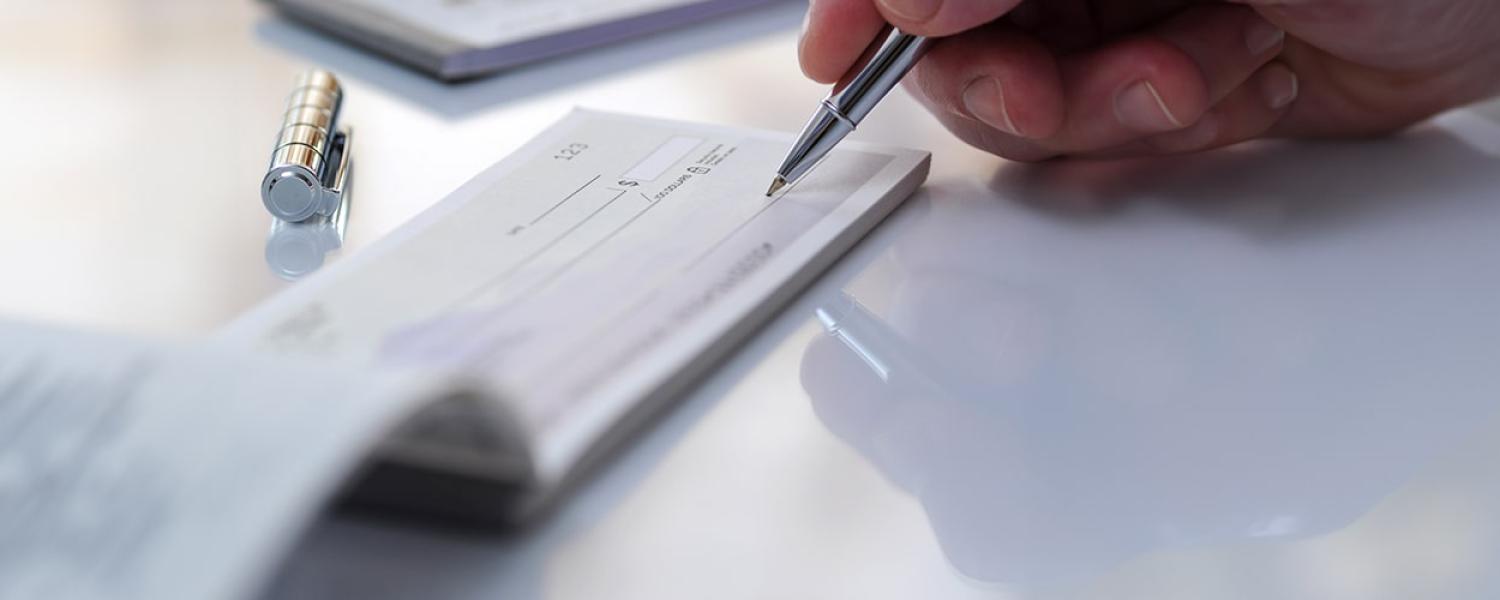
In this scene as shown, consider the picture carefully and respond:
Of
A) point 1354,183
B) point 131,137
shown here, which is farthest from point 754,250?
point 131,137

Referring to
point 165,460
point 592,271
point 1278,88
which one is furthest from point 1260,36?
point 165,460

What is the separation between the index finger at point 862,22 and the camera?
0.63m

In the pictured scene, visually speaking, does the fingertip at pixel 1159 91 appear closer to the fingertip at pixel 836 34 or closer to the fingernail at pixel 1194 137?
the fingernail at pixel 1194 137

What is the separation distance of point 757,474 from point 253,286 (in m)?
0.26

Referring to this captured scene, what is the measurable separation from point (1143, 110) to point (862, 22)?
147 mm

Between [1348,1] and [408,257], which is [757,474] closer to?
[408,257]

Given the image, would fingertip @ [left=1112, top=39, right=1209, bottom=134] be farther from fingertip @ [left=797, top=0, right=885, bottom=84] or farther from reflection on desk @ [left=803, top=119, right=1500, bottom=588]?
fingertip @ [left=797, top=0, right=885, bottom=84]

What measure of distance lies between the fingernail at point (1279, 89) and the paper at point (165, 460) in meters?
0.55

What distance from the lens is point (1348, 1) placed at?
67cm

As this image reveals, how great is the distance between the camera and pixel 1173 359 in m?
0.51

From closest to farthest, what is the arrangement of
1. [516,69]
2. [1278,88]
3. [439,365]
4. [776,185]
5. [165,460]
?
[165,460] < [439,365] < [776,185] < [1278,88] < [516,69]

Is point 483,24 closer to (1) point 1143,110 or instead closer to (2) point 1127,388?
(1) point 1143,110

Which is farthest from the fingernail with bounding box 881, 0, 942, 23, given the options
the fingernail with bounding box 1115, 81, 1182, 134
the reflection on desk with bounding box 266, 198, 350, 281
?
the reflection on desk with bounding box 266, 198, 350, 281

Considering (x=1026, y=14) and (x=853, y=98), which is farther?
(x=1026, y=14)
